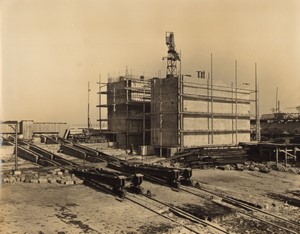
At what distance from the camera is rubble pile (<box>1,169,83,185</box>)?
19870 millimetres

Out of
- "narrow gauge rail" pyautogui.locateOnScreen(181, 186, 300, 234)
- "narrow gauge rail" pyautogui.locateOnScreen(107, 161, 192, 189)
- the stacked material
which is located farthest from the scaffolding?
"narrow gauge rail" pyautogui.locateOnScreen(181, 186, 300, 234)

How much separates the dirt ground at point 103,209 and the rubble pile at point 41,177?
517 mm

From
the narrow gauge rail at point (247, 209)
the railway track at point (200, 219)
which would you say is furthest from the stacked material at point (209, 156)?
the narrow gauge rail at point (247, 209)

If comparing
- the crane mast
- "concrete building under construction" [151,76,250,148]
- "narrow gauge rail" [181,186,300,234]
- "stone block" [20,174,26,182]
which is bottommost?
"narrow gauge rail" [181,186,300,234]

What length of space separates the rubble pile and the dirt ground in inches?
20.4

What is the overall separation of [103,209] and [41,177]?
735 centimetres

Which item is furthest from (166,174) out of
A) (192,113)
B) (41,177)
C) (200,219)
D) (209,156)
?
(192,113)

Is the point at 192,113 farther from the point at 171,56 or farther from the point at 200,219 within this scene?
the point at 200,219

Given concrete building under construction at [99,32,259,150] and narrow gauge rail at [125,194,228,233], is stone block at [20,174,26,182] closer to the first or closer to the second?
narrow gauge rail at [125,194,228,233]

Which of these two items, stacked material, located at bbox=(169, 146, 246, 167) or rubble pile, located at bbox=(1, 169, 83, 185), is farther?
stacked material, located at bbox=(169, 146, 246, 167)

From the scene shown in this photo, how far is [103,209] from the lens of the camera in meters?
14.9

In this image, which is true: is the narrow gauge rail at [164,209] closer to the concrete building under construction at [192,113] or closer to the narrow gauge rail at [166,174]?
the narrow gauge rail at [166,174]

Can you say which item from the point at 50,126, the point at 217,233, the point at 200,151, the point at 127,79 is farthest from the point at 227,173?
the point at 50,126

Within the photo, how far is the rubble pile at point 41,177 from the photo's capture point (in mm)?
19870
